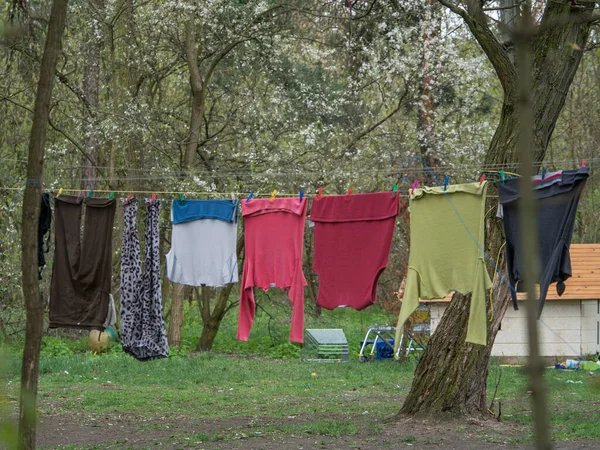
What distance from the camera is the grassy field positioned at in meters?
7.79

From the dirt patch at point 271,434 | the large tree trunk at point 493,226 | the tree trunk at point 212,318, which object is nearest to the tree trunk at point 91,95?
the tree trunk at point 212,318

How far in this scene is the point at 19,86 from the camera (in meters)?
15.5

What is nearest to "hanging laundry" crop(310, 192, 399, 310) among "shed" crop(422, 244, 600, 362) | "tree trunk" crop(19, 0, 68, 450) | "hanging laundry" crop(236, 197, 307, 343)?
"hanging laundry" crop(236, 197, 307, 343)

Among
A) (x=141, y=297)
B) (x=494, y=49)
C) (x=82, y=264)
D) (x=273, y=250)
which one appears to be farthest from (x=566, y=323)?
(x=82, y=264)

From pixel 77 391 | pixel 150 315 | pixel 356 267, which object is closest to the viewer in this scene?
pixel 356 267

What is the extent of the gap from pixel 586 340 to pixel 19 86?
1254 cm

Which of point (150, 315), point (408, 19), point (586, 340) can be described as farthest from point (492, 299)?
point (586, 340)

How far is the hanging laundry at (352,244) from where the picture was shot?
273 inches

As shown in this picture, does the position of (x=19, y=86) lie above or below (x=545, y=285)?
above

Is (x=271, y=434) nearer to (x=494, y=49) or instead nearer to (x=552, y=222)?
(x=552, y=222)

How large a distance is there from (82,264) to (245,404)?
3.36 metres

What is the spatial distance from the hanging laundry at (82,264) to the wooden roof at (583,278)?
9733mm

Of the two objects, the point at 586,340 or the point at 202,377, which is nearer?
the point at 202,377

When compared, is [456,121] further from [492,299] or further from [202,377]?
[492,299]
